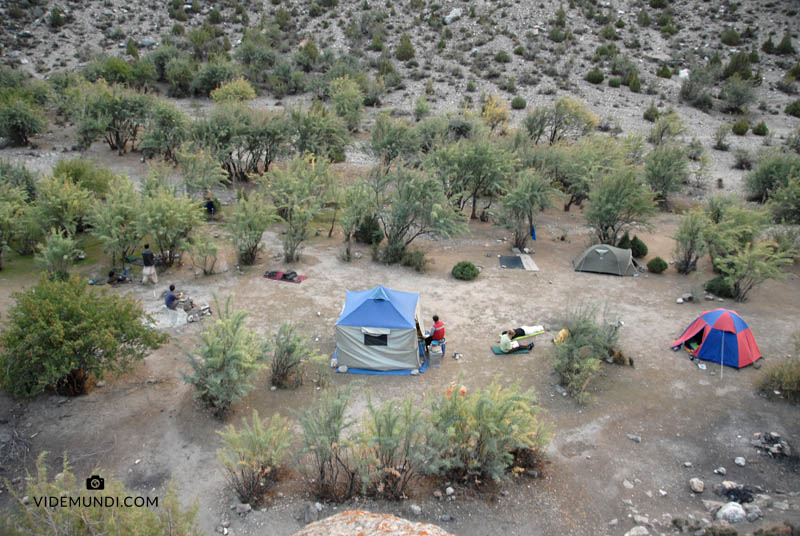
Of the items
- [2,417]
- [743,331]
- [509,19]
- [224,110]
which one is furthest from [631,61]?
[2,417]

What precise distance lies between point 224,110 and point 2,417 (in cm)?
1904

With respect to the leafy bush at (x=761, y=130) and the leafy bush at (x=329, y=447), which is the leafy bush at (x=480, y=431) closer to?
the leafy bush at (x=329, y=447)

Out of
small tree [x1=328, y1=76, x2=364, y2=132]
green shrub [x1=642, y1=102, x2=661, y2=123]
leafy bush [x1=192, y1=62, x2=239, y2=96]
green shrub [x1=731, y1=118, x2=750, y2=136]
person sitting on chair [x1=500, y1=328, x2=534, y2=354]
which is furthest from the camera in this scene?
leafy bush [x1=192, y1=62, x2=239, y2=96]

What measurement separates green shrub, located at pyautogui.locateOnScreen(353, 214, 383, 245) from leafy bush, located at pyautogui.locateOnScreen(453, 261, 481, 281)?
397 centimetres

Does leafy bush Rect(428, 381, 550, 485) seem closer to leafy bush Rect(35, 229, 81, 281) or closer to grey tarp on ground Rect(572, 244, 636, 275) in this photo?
grey tarp on ground Rect(572, 244, 636, 275)

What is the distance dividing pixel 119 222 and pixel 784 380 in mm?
19508

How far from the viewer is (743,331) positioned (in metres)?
14.3

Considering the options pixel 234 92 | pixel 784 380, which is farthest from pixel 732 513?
pixel 234 92

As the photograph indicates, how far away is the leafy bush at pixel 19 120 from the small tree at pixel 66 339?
73.0 ft

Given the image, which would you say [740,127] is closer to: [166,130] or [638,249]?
[638,249]

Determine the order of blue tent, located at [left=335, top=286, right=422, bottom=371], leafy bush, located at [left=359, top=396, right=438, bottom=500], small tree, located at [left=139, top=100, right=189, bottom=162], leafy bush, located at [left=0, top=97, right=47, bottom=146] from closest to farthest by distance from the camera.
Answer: leafy bush, located at [left=359, top=396, right=438, bottom=500] → blue tent, located at [left=335, top=286, right=422, bottom=371] → small tree, located at [left=139, top=100, right=189, bottom=162] → leafy bush, located at [left=0, top=97, right=47, bottom=146]

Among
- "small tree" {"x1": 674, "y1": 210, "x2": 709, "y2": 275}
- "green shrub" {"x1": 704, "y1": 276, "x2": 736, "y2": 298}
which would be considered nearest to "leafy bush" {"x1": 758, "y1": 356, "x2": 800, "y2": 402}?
"green shrub" {"x1": 704, "y1": 276, "x2": 736, "y2": 298}

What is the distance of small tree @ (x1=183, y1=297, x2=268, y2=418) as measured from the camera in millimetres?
11305

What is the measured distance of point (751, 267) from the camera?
A: 676 inches
